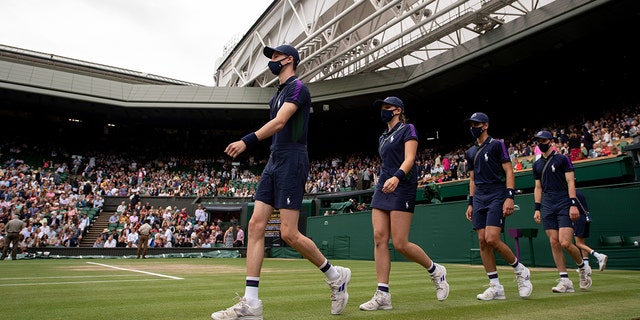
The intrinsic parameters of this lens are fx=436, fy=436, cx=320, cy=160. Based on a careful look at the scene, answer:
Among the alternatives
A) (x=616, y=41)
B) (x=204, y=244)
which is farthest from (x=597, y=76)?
(x=204, y=244)

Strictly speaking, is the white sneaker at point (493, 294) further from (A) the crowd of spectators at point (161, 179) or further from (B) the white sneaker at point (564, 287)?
(A) the crowd of spectators at point (161, 179)

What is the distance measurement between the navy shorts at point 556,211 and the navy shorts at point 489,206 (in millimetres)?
1548

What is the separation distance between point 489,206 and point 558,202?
172 cm

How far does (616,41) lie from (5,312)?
89.4 ft

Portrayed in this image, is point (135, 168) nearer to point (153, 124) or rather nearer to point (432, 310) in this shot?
point (153, 124)

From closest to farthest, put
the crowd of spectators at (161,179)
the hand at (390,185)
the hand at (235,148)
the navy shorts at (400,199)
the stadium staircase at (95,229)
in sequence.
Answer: the hand at (235,148) → the hand at (390,185) → the navy shorts at (400,199) → the crowd of spectators at (161,179) → the stadium staircase at (95,229)

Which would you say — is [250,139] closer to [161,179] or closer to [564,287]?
[564,287]

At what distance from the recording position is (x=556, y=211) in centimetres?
653

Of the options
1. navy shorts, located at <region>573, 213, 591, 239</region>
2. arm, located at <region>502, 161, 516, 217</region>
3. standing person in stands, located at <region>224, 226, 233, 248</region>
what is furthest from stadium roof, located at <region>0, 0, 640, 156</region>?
arm, located at <region>502, 161, 516, 217</region>

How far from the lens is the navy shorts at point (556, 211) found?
20.9 ft

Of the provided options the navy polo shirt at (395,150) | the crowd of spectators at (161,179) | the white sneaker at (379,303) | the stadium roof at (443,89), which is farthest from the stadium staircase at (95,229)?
the white sneaker at (379,303)

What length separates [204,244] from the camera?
974 inches

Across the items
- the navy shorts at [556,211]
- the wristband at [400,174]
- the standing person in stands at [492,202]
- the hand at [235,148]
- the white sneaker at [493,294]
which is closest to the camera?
the hand at [235,148]

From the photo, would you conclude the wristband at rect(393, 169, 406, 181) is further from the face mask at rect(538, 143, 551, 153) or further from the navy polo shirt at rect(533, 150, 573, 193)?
the navy polo shirt at rect(533, 150, 573, 193)
